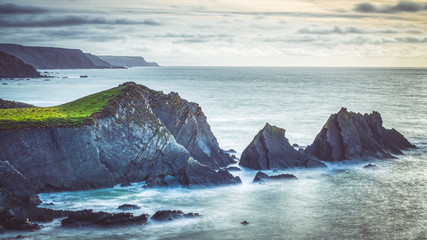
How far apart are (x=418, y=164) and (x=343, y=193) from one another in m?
9.82

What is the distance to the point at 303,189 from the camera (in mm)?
27609

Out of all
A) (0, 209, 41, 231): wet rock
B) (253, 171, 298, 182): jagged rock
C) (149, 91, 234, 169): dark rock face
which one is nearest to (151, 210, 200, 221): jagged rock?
(0, 209, 41, 231): wet rock

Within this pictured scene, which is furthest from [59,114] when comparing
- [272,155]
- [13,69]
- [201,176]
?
[13,69]

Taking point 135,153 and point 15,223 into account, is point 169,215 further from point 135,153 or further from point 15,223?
point 135,153

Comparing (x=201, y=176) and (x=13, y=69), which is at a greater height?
(x=13, y=69)

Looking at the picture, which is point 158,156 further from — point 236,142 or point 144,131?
point 236,142

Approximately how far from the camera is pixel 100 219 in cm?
2103

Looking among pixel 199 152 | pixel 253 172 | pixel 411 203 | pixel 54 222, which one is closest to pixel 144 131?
pixel 199 152

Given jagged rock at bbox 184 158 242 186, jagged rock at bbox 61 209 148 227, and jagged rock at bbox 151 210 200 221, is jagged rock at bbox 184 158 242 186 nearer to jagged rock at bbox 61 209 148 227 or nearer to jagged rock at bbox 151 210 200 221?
jagged rock at bbox 151 210 200 221

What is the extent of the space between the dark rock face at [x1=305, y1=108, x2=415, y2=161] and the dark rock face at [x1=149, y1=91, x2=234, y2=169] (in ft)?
23.1

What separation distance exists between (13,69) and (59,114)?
542ft

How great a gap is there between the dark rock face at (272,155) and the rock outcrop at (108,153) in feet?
13.9

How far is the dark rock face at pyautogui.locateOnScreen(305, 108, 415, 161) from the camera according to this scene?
3491 centimetres

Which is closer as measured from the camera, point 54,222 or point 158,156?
point 54,222
